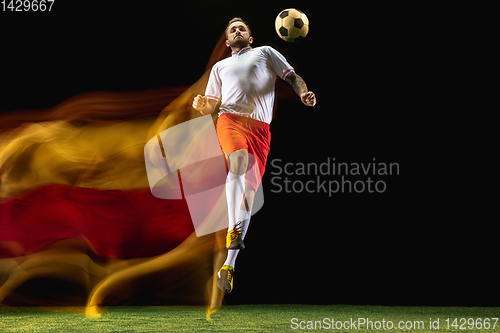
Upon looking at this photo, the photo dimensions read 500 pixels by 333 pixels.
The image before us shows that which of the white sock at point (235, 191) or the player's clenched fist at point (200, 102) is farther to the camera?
the player's clenched fist at point (200, 102)

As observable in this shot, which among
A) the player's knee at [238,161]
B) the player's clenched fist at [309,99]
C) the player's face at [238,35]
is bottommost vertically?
the player's knee at [238,161]

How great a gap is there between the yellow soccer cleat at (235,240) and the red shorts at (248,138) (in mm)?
333

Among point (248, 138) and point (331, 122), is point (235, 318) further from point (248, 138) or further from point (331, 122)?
point (331, 122)

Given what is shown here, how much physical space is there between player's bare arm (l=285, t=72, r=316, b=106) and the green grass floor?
152cm

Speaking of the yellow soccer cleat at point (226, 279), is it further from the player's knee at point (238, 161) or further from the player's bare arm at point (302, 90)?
the player's bare arm at point (302, 90)

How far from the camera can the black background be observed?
4523mm

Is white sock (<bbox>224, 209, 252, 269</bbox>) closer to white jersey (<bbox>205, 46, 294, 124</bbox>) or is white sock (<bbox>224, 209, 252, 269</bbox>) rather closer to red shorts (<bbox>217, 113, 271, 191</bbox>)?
red shorts (<bbox>217, 113, 271, 191</bbox>)

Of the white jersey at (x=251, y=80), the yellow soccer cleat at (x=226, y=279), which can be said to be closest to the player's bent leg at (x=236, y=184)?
the yellow soccer cleat at (x=226, y=279)

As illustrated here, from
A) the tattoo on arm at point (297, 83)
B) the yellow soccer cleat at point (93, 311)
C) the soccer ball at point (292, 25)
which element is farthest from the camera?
the yellow soccer cleat at point (93, 311)

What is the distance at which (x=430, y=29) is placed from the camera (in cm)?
452

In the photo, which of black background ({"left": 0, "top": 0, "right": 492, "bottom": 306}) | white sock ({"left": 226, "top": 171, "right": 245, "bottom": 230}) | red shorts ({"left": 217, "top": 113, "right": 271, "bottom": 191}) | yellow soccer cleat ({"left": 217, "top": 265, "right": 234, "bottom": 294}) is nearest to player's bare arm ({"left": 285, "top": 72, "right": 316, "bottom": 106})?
red shorts ({"left": 217, "top": 113, "right": 271, "bottom": 191})

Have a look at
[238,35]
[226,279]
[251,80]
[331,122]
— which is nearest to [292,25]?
[238,35]

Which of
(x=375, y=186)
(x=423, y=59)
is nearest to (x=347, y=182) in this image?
(x=375, y=186)

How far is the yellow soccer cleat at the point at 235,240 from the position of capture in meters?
2.79
